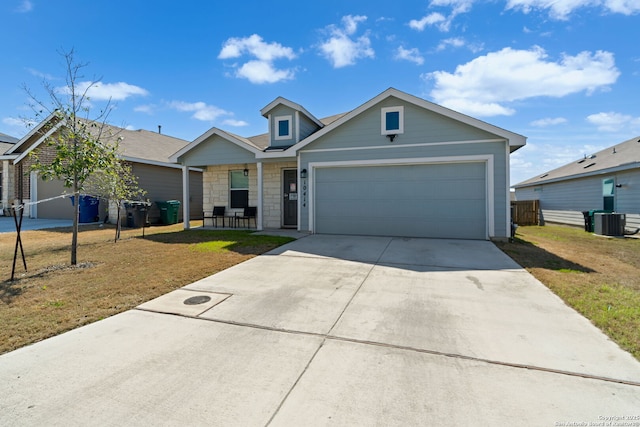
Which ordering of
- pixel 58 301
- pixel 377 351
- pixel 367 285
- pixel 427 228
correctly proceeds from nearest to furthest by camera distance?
1. pixel 377 351
2. pixel 58 301
3. pixel 367 285
4. pixel 427 228

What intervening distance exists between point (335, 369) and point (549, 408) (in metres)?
1.48

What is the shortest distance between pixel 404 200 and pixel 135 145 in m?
13.9

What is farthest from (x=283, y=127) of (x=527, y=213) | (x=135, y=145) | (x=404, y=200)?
(x=527, y=213)

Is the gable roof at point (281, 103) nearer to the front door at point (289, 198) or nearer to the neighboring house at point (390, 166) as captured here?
the neighboring house at point (390, 166)

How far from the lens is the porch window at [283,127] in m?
11.1

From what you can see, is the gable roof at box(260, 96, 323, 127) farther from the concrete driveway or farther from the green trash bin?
the concrete driveway

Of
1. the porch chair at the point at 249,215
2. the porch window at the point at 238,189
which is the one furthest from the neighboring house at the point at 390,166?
the porch window at the point at 238,189

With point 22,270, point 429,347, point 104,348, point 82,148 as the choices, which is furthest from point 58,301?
point 429,347

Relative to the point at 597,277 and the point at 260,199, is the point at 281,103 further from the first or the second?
the point at 597,277

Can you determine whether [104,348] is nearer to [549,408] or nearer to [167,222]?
[549,408]

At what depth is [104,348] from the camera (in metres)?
2.77

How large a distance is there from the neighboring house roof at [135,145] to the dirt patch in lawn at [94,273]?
5273mm

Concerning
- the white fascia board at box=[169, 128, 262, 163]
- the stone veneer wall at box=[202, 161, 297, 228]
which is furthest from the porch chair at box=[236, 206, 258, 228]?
the white fascia board at box=[169, 128, 262, 163]

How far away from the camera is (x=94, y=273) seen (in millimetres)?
5324
